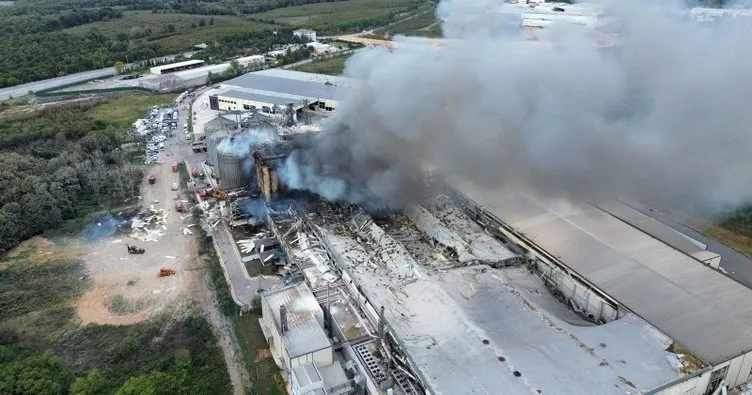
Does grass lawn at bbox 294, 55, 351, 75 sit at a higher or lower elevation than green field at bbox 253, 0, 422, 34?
lower

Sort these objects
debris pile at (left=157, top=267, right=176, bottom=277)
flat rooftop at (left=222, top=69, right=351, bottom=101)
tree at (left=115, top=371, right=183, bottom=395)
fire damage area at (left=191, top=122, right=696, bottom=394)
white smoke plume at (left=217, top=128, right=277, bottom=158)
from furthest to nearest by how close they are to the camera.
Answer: flat rooftop at (left=222, top=69, right=351, bottom=101) → white smoke plume at (left=217, top=128, right=277, bottom=158) → debris pile at (left=157, top=267, right=176, bottom=277) → fire damage area at (left=191, top=122, right=696, bottom=394) → tree at (left=115, top=371, right=183, bottom=395)

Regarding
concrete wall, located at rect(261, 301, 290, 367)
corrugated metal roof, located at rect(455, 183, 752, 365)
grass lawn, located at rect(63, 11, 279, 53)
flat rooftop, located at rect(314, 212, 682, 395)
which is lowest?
concrete wall, located at rect(261, 301, 290, 367)

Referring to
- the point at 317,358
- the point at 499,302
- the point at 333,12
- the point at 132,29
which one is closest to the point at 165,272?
the point at 317,358

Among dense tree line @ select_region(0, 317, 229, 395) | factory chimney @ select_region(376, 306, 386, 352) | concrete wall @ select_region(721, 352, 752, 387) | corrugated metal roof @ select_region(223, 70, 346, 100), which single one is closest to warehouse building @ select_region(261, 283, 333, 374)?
factory chimney @ select_region(376, 306, 386, 352)

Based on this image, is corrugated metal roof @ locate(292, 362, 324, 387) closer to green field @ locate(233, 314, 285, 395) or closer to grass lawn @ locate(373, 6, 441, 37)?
green field @ locate(233, 314, 285, 395)

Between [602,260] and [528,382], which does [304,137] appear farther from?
[528,382]

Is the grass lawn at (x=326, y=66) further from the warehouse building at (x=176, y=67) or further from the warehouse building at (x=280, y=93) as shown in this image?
the warehouse building at (x=176, y=67)

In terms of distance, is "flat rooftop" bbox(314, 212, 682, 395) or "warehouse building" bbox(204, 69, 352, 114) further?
"warehouse building" bbox(204, 69, 352, 114)
